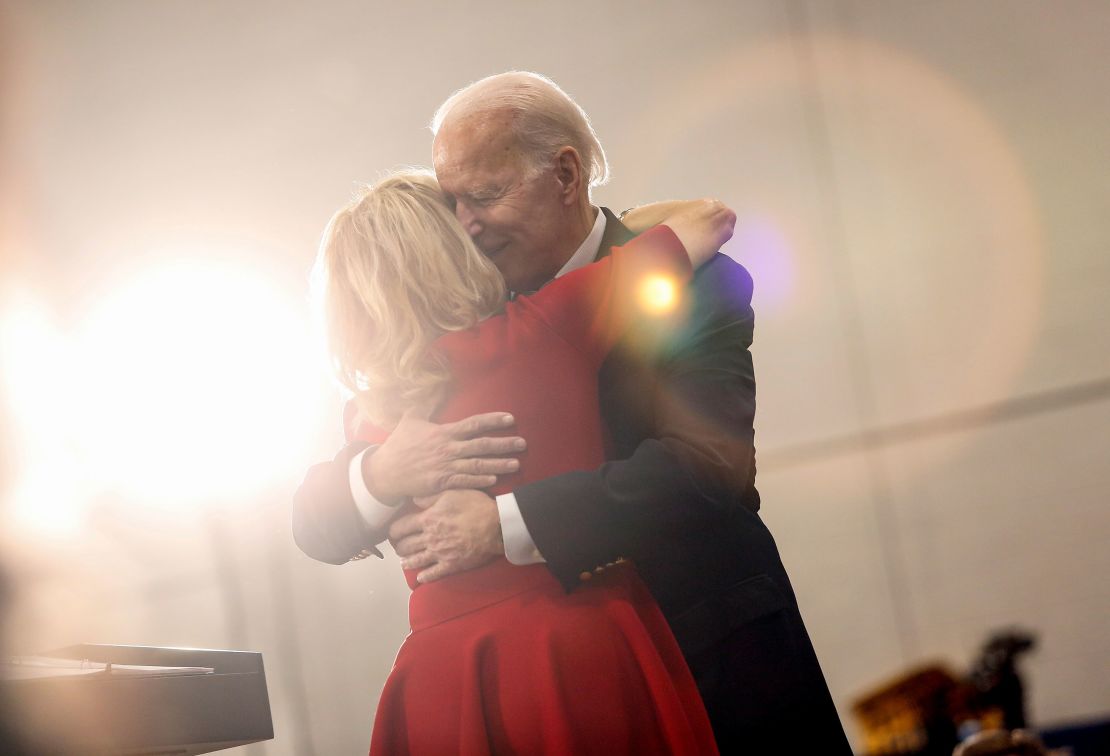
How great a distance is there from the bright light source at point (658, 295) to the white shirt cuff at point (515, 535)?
295 millimetres

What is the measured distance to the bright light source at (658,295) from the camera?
1415 mm

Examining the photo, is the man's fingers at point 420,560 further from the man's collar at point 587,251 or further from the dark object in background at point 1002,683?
the dark object in background at point 1002,683

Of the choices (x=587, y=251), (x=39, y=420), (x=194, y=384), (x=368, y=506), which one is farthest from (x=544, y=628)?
(x=39, y=420)

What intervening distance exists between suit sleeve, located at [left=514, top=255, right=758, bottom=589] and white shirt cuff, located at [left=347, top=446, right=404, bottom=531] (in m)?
0.19

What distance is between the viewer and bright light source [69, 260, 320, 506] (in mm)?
3484

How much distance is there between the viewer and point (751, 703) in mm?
1415

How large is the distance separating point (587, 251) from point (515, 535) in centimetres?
45

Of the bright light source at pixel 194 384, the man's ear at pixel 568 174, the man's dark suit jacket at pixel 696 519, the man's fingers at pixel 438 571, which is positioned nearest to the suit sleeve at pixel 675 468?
the man's dark suit jacket at pixel 696 519

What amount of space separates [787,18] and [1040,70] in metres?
0.87

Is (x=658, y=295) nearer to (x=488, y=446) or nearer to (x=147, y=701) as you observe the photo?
(x=488, y=446)

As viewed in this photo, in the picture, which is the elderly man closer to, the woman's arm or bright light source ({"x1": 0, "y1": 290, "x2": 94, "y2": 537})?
the woman's arm

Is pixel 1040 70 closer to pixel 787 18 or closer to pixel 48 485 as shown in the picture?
pixel 787 18

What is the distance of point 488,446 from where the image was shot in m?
1.36

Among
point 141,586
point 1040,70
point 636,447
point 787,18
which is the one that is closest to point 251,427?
point 141,586
